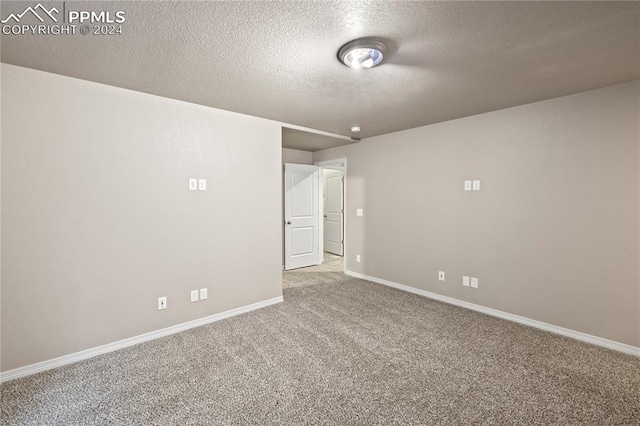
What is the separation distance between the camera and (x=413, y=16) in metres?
1.58

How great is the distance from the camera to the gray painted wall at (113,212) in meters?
2.19

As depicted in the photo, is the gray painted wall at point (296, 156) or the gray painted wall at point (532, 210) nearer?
the gray painted wall at point (532, 210)

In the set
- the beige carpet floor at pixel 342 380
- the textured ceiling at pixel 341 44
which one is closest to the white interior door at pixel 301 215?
the beige carpet floor at pixel 342 380

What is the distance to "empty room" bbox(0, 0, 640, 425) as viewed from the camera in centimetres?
176

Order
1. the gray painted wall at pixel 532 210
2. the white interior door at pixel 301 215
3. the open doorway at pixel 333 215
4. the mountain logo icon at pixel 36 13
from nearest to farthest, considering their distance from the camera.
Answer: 1. the mountain logo icon at pixel 36 13
2. the gray painted wall at pixel 532 210
3. the white interior door at pixel 301 215
4. the open doorway at pixel 333 215

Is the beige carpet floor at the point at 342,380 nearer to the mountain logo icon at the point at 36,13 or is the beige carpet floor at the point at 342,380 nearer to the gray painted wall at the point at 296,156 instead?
the mountain logo icon at the point at 36,13

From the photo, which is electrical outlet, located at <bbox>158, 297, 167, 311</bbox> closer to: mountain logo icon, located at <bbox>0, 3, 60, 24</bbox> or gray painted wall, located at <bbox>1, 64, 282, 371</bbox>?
gray painted wall, located at <bbox>1, 64, 282, 371</bbox>

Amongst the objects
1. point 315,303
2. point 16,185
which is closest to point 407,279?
point 315,303

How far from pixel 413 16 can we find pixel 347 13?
1.21 feet

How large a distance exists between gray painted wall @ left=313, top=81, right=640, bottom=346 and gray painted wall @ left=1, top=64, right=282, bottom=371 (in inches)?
87.3

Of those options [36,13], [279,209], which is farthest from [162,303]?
[36,13]

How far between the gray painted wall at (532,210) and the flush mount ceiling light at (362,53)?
6.88 ft

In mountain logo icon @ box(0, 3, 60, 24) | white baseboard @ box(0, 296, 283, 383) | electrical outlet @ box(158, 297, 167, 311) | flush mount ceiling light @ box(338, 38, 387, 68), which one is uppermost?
mountain logo icon @ box(0, 3, 60, 24)

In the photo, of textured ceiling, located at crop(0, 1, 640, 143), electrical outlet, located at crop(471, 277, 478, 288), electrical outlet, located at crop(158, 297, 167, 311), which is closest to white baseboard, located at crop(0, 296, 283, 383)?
electrical outlet, located at crop(158, 297, 167, 311)
